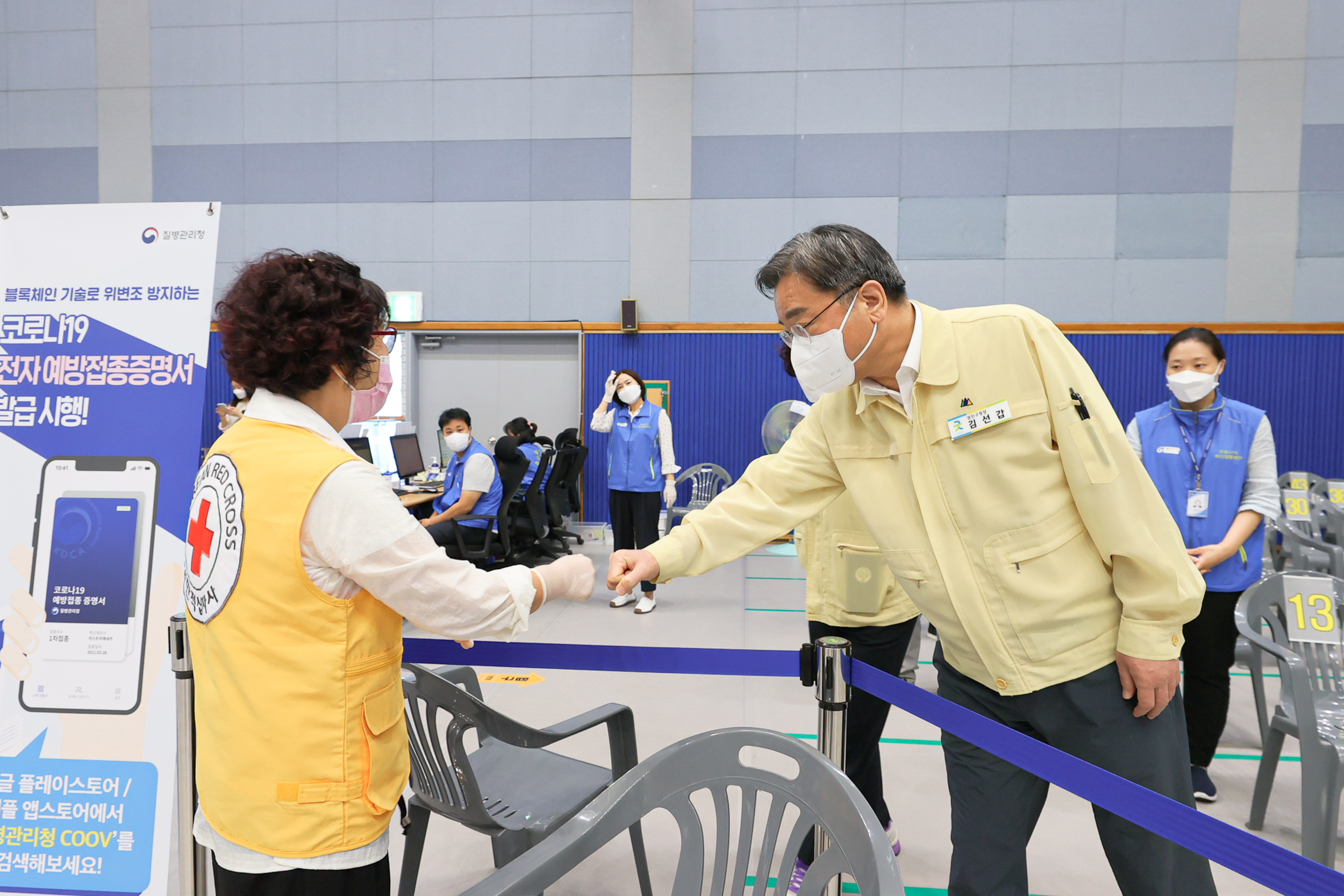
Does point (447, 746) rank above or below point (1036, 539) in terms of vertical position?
below

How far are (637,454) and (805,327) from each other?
14.8 feet

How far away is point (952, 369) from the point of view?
55.8 inches

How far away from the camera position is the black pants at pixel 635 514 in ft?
20.1

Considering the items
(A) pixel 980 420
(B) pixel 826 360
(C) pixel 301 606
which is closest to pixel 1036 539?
(A) pixel 980 420

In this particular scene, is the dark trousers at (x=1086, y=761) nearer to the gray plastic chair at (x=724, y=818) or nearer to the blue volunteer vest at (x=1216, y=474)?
the gray plastic chair at (x=724, y=818)

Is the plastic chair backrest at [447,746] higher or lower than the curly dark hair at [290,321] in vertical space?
lower

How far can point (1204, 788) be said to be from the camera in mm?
2881

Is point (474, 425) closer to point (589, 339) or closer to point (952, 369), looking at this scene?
point (589, 339)

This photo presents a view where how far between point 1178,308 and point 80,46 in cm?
1254

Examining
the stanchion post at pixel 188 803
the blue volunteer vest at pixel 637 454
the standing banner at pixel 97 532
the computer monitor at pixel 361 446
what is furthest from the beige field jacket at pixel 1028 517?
the computer monitor at pixel 361 446

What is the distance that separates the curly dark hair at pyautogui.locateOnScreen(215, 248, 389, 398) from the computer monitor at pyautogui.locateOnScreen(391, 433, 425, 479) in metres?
6.56

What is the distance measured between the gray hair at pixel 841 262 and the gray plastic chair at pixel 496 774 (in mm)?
1135

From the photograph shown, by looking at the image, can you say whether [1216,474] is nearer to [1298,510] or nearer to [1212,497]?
[1212,497]

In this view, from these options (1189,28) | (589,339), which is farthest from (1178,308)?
(589,339)
